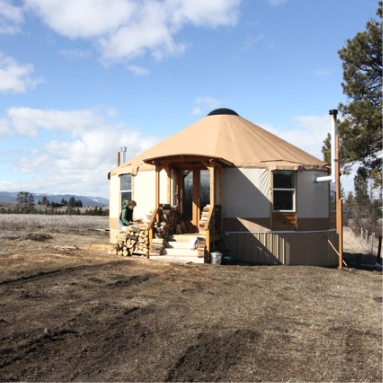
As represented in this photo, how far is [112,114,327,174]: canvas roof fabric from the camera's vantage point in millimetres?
11469

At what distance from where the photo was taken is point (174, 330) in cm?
475

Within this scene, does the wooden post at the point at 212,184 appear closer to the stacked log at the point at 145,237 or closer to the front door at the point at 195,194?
the stacked log at the point at 145,237

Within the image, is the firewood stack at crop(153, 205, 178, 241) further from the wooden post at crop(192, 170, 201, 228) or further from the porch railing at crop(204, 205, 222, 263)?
the porch railing at crop(204, 205, 222, 263)

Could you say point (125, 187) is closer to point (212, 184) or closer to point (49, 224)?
point (212, 184)

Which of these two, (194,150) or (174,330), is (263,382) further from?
(194,150)

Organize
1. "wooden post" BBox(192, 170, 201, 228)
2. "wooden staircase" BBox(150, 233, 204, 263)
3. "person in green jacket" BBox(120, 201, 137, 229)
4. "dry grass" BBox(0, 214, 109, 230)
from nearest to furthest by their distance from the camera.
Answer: "wooden staircase" BBox(150, 233, 204, 263), "person in green jacket" BBox(120, 201, 137, 229), "wooden post" BBox(192, 170, 201, 228), "dry grass" BBox(0, 214, 109, 230)

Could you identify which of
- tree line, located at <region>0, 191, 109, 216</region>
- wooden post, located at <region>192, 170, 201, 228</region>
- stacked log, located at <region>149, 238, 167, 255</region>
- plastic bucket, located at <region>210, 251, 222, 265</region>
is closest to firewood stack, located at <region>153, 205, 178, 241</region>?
stacked log, located at <region>149, 238, 167, 255</region>

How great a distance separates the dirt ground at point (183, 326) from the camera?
3.67m

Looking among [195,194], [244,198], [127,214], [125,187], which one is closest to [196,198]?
[195,194]

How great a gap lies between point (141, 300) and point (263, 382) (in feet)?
9.65

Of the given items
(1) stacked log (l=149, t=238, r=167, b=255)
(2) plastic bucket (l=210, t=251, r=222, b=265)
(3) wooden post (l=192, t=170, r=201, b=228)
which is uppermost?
(3) wooden post (l=192, t=170, r=201, b=228)

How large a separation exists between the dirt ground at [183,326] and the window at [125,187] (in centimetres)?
457

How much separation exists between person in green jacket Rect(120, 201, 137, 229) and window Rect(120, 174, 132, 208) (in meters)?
1.40

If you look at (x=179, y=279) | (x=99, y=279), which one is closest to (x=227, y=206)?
(x=179, y=279)
